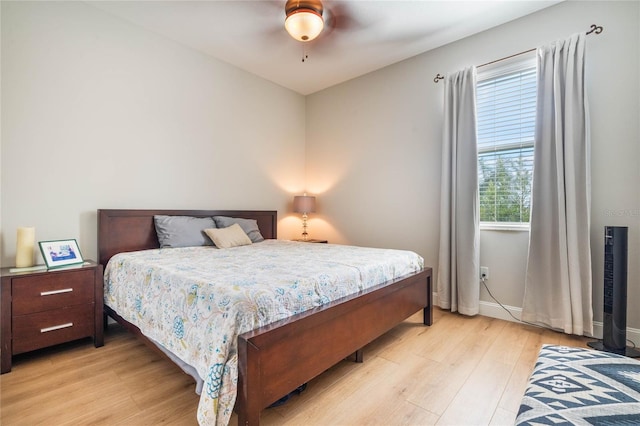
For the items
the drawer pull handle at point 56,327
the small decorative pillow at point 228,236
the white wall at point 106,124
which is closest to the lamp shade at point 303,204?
the white wall at point 106,124

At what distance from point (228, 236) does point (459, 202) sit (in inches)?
88.9

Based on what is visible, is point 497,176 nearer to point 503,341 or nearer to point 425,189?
point 425,189

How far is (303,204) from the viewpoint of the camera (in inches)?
164

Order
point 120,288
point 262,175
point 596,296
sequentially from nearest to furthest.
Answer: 1. point 120,288
2. point 596,296
3. point 262,175

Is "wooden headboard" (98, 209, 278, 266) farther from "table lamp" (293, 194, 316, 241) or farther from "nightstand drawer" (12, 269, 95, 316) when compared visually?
"table lamp" (293, 194, 316, 241)

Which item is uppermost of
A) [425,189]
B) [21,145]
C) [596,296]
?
[21,145]

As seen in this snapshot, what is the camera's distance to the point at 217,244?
2922mm

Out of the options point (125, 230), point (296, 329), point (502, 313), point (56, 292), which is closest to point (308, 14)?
point (296, 329)

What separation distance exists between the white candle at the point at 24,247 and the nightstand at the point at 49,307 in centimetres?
10

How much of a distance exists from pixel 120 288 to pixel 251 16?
2479 millimetres

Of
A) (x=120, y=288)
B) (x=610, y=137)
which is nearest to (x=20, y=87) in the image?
(x=120, y=288)

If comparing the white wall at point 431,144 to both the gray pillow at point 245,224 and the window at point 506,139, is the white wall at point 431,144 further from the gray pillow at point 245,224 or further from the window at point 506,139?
the gray pillow at point 245,224

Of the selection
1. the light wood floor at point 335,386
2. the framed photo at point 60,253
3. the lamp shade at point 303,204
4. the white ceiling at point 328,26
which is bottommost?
the light wood floor at point 335,386

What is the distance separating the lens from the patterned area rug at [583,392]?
861 millimetres
